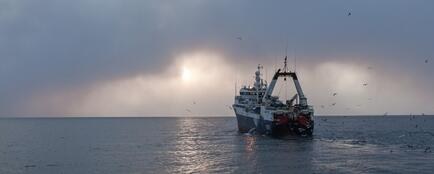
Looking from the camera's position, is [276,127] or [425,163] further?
[276,127]

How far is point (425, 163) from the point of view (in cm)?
6300

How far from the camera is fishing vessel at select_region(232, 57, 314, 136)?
10325 centimetres

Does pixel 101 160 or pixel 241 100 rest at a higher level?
pixel 241 100

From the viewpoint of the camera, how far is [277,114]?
10281 cm

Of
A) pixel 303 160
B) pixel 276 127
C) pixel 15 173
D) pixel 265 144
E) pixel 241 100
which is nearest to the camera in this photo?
pixel 15 173

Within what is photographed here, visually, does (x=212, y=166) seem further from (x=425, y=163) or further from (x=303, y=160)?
(x=425, y=163)

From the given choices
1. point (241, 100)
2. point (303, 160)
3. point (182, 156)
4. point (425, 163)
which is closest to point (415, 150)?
point (425, 163)

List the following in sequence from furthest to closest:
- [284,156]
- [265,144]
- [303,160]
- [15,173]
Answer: [265,144]
[284,156]
[303,160]
[15,173]

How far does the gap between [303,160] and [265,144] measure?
2694cm

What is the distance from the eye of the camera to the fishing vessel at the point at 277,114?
103250 millimetres

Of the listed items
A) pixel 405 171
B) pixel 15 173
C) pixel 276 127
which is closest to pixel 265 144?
pixel 276 127

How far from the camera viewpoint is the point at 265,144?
310ft

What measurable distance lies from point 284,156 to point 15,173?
35677 millimetres

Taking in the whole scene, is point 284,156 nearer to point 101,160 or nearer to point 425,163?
point 425,163
